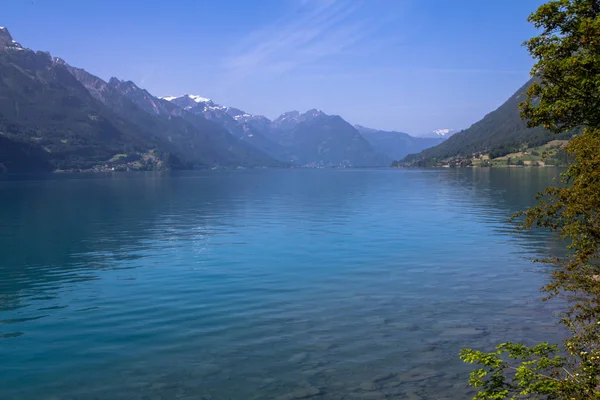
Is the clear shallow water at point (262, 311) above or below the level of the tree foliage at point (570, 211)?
below

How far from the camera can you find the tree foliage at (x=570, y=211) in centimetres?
1493

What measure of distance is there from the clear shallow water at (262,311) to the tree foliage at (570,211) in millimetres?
4482

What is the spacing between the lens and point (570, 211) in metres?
20.2

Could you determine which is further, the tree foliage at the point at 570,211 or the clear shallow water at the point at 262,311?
the clear shallow water at the point at 262,311

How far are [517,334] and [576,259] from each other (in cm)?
955

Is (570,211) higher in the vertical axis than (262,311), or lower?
higher

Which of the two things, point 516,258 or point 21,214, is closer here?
point 516,258

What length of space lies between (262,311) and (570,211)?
19.9 metres

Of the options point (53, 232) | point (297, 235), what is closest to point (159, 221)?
point (53, 232)

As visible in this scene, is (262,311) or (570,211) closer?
(570,211)

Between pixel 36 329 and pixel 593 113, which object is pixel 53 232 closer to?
pixel 36 329

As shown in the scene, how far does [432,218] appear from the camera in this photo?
86.1 m

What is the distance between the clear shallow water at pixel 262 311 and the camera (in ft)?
75.0

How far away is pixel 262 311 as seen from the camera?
109 feet
